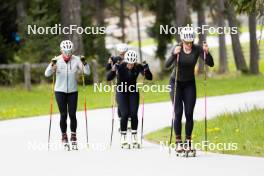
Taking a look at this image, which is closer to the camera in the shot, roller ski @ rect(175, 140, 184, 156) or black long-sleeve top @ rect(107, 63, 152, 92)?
roller ski @ rect(175, 140, 184, 156)

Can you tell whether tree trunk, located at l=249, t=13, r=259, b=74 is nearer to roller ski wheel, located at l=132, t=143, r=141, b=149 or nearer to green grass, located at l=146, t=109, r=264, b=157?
green grass, located at l=146, t=109, r=264, b=157

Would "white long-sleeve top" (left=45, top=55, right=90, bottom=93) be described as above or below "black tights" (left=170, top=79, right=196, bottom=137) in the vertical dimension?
above

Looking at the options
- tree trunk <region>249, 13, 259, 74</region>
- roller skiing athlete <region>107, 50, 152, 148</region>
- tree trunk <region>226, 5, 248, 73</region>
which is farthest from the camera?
tree trunk <region>226, 5, 248, 73</region>

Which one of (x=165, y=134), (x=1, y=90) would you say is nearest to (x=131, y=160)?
(x=165, y=134)

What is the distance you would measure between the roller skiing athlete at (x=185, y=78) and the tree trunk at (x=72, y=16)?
22.5 m

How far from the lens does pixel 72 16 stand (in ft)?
122

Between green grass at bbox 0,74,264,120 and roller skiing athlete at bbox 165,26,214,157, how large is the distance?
10504 millimetres

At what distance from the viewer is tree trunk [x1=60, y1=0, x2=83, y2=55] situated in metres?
37.2

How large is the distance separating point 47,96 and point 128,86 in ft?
53.7

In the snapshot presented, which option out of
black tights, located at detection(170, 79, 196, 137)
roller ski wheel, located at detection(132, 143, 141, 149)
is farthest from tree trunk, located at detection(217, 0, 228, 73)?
black tights, located at detection(170, 79, 196, 137)

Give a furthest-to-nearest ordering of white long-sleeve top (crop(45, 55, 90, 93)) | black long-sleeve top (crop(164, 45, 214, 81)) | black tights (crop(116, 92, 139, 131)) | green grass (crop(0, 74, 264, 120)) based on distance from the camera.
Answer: green grass (crop(0, 74, 264, 120))
black tights (crop(116, 92, 139, 131))
white long-sleeve top (crop(45, 55, 90, 93))
black long-sleeve top (crop(164, 45, 214, 81))

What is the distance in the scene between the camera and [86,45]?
40844 millimetres

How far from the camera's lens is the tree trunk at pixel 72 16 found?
37.2 m

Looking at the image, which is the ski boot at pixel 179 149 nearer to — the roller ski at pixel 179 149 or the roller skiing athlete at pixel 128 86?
the roller ski at pixel 179 149
